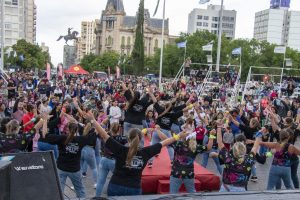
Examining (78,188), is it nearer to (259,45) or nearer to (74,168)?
(74,168)

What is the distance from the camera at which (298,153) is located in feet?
21.4

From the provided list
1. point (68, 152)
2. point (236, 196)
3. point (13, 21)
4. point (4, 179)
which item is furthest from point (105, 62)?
point (4, 179)

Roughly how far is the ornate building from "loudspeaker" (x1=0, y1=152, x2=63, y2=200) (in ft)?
390

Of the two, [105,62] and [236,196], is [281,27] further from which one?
[236,196]

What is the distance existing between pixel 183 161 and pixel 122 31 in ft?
403

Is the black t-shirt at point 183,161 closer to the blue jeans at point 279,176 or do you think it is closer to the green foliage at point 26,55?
the blue jeans at point 279,176

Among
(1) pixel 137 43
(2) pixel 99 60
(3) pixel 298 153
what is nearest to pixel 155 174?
(3) pixel 298 153

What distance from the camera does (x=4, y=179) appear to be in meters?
2.52

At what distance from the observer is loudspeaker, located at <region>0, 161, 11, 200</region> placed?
2.48 metres

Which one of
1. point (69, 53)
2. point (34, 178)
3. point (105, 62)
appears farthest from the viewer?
point (105, 62)

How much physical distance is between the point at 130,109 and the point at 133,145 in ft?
16.3

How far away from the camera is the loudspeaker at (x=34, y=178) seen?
304 centimetres

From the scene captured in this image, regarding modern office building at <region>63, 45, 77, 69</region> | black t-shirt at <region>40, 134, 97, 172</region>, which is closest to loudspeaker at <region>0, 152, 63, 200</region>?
black t-shirt at <region>40, 134, 97, 172</region>

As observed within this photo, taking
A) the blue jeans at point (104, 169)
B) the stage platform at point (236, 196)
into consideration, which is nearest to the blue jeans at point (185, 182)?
the blue jeans at point (104, 169)
